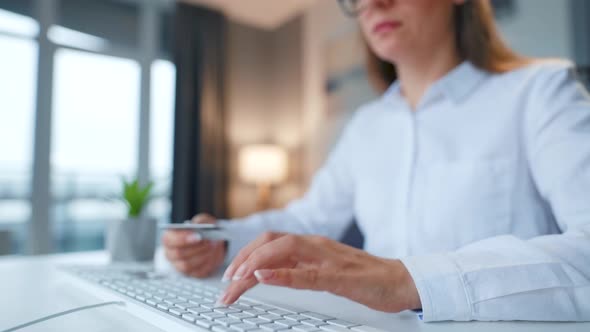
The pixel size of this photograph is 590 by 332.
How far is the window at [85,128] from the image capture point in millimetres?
3342

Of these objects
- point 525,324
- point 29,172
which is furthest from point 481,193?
point 29,172

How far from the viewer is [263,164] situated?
12.1 ft

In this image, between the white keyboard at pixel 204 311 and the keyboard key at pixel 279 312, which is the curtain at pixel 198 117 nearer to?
the white keyboard at pixel 204 311

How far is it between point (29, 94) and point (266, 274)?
344 centimetres

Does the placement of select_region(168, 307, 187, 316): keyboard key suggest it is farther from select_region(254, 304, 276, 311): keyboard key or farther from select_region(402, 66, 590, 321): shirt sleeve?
select_region(402, 66, 590, 321): shirt sleeve

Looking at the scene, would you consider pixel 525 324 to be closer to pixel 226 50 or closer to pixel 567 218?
pixel 567 218

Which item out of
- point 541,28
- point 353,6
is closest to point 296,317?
point 353,6

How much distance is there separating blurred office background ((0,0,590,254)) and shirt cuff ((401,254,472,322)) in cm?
253

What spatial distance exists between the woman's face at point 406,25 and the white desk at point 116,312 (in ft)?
2.01

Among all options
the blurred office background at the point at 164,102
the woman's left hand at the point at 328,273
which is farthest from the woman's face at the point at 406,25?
the blurred office background at the point at 164,102

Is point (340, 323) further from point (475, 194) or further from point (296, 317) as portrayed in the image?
point (475, 194)

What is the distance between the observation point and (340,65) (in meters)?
3.20

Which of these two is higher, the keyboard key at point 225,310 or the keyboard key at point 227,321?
the keyboard key at point 227,321

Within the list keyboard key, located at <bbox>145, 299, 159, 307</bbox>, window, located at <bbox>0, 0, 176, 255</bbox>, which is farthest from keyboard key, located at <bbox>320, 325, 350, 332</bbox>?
window, located at <bbox>0, 0, 176, 255</bbox>
